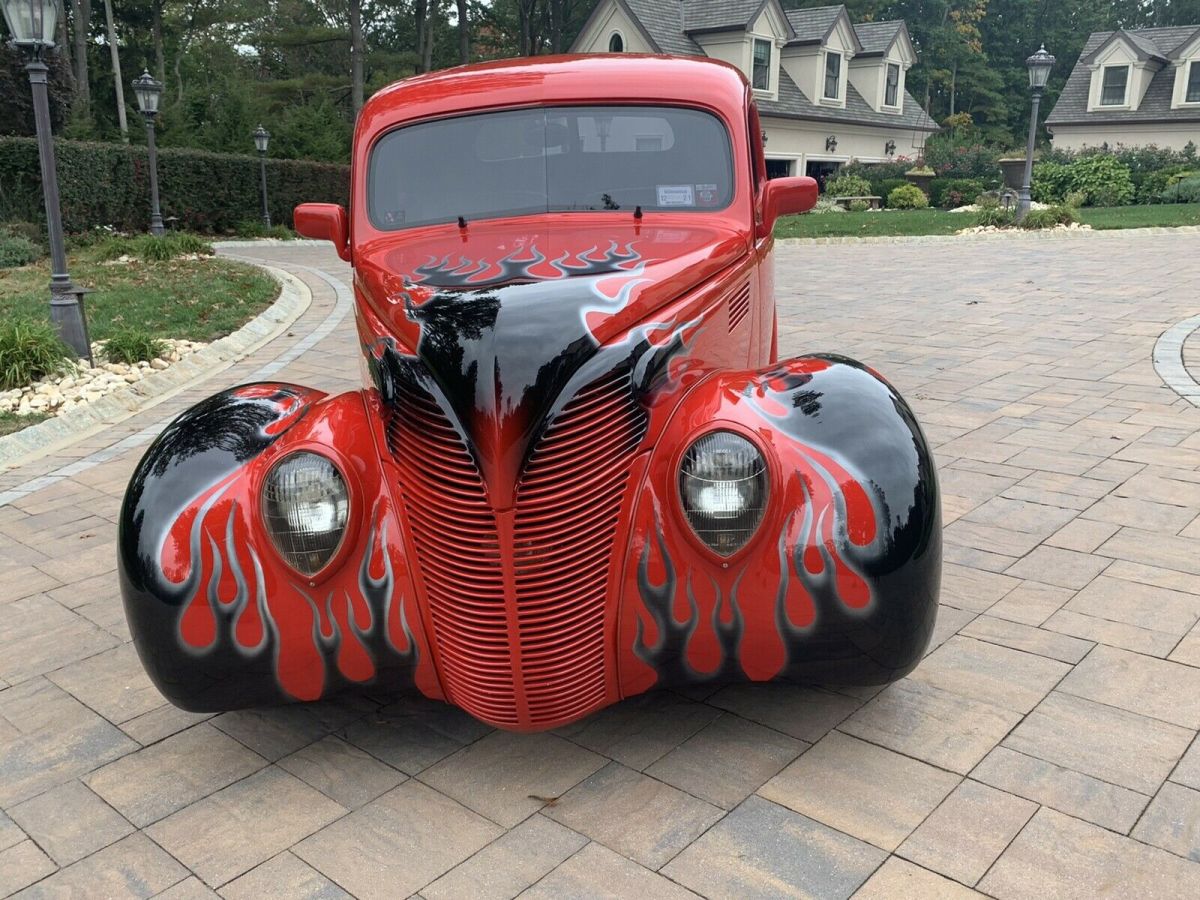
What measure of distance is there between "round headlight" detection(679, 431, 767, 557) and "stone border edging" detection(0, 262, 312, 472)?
5.32 meters

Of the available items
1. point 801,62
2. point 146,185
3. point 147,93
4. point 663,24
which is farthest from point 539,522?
point 801,62

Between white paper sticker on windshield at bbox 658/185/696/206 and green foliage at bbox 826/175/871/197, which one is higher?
green foliage at bbox 826/175/871/197

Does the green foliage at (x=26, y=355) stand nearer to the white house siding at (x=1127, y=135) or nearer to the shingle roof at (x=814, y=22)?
the shingle roof at (x=814, y=22)

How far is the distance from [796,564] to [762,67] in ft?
118

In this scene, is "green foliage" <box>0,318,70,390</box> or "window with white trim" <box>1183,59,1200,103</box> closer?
"green foliage" <box>0,318,70,390</box>

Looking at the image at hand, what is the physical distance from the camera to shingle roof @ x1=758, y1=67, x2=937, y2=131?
116ft

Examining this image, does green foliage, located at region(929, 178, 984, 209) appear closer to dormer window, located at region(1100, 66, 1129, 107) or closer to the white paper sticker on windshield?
dormer window, located at region(1100, 66, 1129, 107)

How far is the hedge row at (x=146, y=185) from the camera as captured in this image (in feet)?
64.7

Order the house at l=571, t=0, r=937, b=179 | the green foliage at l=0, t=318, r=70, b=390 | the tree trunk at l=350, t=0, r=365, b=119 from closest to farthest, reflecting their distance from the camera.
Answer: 1. the green foliage at l=0, t=318, r=70, b=390
2. the tree trunk at l=350, t=0, r=365, b=119
3. the house at l=571, t=0, r=937, b=179

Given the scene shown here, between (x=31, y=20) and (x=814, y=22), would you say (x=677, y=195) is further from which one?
(x=814, y=22)

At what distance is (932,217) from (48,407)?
21.8 metres

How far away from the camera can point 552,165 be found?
12.4 ft

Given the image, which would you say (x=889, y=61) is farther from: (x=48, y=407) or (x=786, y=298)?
(x=48, y=407)

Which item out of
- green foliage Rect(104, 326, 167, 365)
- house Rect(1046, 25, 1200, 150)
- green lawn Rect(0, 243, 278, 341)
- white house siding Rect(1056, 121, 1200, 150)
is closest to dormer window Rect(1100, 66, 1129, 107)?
house Rect(1046, 25, 1200, 150)
